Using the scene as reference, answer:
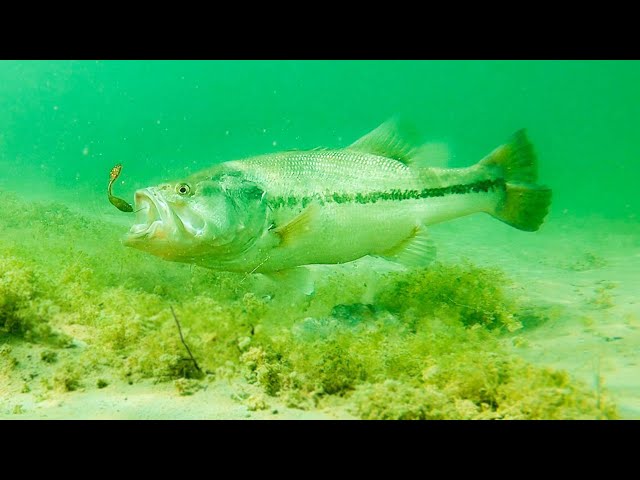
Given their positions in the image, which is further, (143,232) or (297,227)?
(297,227)

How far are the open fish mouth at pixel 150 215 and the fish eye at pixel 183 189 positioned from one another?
201 mm

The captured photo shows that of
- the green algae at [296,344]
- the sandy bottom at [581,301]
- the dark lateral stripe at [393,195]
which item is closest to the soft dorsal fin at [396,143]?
the dark lateral stripe at [393,195]

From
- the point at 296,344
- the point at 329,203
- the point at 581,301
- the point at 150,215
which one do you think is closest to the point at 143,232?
the point at 150,215

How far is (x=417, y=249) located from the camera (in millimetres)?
A: 5723

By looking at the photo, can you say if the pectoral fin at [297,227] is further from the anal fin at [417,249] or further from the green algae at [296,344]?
the anal fin at [417,249]

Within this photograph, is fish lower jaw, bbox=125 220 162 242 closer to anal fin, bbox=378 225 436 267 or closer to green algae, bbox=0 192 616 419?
green algae, bbox=0 192 616 419

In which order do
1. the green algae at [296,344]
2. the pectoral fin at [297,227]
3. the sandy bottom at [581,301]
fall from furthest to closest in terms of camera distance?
the pectoral fin at [297,227], the sandy bottom at [581,301], the green algae at [296,344]

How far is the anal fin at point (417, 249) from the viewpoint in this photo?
18.7 ft

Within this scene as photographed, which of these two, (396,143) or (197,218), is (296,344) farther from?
(396,143)

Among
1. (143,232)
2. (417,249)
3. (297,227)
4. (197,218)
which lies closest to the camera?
(143,232)

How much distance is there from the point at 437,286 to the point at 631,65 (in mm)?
143222

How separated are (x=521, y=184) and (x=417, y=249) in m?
1.63

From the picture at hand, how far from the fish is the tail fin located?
1 centimetres

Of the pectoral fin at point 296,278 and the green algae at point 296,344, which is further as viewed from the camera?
the pectoral fin at point 296,278
